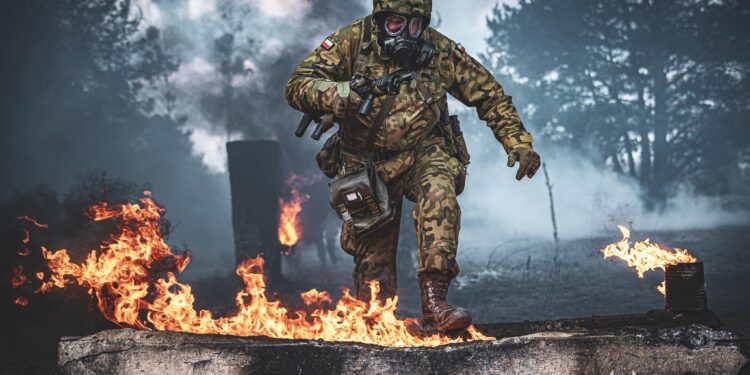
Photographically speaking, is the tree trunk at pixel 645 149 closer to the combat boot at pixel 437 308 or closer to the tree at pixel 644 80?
the tree at pixel 644 80

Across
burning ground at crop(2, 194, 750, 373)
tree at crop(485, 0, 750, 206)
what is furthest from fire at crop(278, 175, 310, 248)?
tree at crop(485, 0, 750, 206)

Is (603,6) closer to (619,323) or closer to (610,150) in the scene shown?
(610,150)

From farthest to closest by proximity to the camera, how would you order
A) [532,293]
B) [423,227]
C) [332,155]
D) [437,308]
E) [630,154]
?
[630,154]
[532,293]
[332,155]
[423,227]
[437,308]

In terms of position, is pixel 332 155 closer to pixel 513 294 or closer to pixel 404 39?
pixel 404 39

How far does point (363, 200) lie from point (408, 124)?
500 mm

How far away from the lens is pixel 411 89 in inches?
141

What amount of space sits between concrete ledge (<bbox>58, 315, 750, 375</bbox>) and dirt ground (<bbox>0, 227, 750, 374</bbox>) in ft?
8.74

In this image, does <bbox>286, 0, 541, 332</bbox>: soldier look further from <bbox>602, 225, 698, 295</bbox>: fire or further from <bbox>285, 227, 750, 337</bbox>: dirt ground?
<bbox>285, 227, 750, 337</bbox>: dirt ground

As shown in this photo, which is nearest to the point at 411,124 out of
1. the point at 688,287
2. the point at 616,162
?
the point at 688,287

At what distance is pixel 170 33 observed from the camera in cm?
2666

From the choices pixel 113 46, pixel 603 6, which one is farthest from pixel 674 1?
pixel 113 46

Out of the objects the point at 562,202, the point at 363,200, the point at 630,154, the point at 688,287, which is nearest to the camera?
the point at 688,287

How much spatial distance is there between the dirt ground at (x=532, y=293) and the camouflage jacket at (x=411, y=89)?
9.35ft

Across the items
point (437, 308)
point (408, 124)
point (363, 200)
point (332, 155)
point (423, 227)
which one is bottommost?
point (437, 308)
